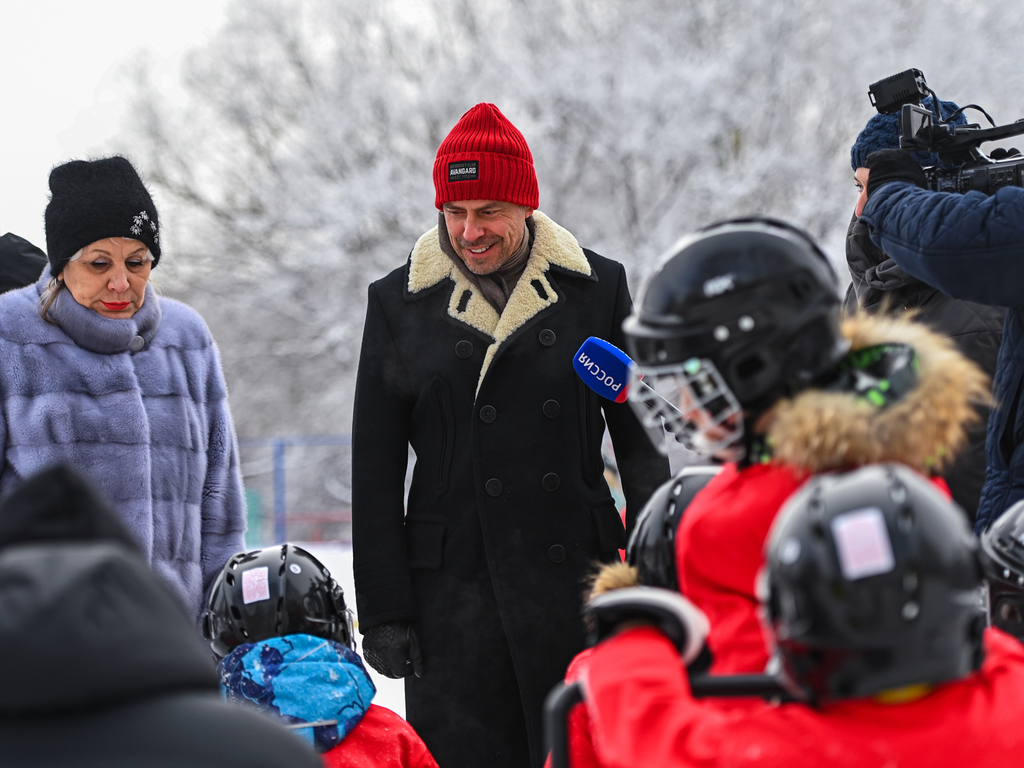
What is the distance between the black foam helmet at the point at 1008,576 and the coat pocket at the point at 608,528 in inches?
41.3

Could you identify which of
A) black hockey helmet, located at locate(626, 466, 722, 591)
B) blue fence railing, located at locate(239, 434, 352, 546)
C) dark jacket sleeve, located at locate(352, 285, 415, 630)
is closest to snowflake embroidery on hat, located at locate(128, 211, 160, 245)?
dark jacket sleeve, located at locate(352, 285, 415, 630)

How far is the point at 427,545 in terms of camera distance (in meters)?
3.00

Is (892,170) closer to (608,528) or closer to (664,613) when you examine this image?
(608,528)

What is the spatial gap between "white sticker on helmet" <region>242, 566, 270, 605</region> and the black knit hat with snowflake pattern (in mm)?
1157

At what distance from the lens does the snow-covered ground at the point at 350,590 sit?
577 cm

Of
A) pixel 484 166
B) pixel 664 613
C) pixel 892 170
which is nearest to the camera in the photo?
pixel 664 613

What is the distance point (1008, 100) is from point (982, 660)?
13.9 meters

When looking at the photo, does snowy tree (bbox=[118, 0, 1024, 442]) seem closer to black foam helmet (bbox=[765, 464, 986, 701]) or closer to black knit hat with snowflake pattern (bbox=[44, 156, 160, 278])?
black knit hat with snowflake pattern (bbox=[44, 156, 160, 278])

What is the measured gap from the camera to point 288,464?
17484 mm

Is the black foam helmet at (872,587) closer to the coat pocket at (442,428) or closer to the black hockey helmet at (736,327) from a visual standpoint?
the black hockey helmet at (736,327)

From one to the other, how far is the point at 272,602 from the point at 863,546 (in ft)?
4.80

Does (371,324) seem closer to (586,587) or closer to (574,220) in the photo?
(586,587)

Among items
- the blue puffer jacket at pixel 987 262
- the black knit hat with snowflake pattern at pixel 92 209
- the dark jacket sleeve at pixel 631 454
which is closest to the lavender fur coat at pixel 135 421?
the black knit hat with snowflake pattern at pixel 92 209

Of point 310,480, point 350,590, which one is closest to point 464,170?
point 350,590
